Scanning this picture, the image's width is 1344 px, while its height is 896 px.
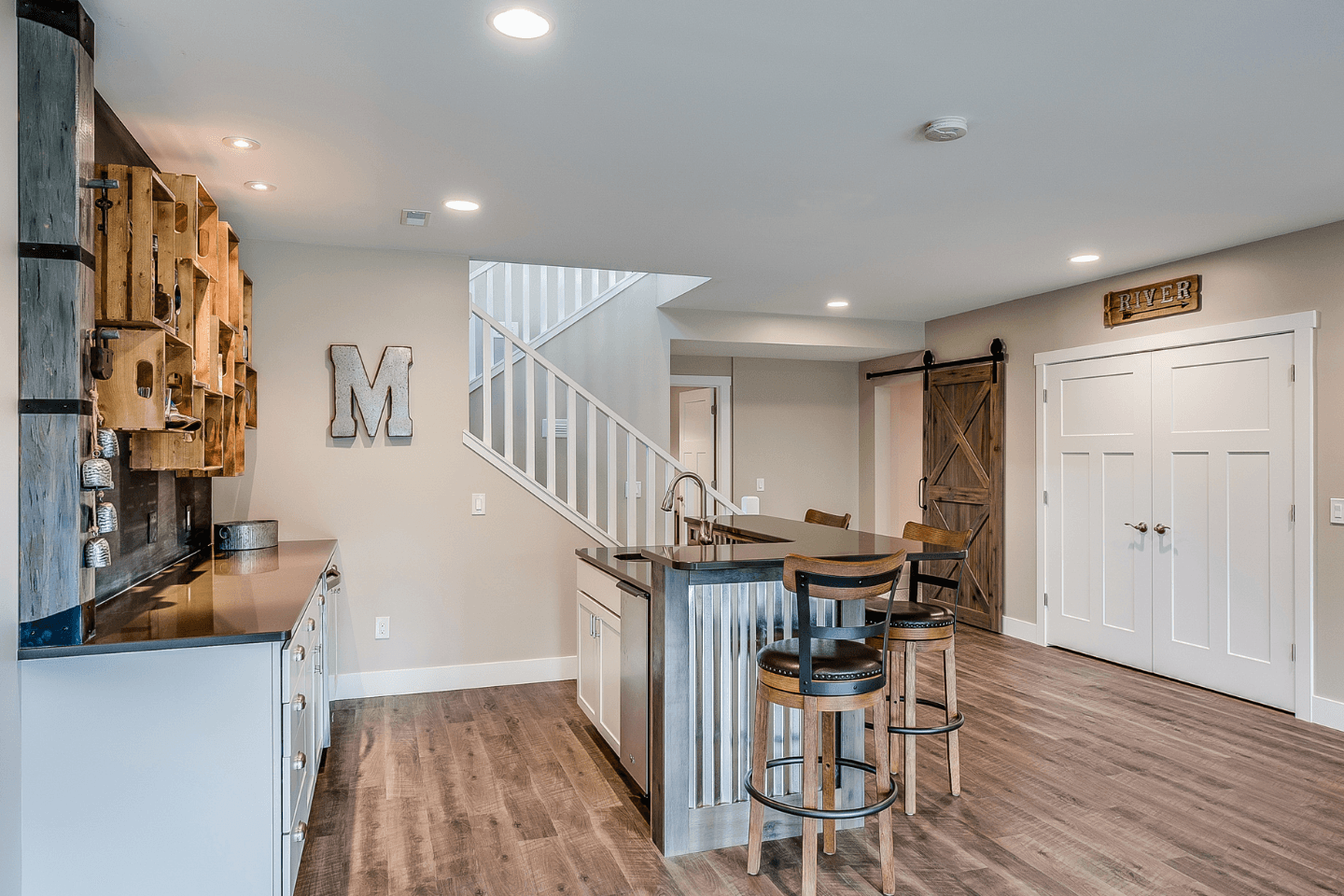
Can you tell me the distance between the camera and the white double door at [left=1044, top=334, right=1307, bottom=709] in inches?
170

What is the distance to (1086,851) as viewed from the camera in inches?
109

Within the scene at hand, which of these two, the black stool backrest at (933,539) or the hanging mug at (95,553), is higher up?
the hanging mug at (95,553)

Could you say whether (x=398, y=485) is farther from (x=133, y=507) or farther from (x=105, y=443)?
(x=105, y=443)

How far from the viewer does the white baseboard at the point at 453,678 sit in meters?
4.50

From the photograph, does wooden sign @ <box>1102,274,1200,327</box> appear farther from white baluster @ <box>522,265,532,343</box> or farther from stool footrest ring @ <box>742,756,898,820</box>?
white baluster @ <box>522,265,532,343</box>

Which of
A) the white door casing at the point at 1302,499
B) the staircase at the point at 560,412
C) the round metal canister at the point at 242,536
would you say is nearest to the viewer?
the round metal canister at the point at 242,536

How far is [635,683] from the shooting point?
309 cm

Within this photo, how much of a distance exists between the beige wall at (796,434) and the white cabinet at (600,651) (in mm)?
4029

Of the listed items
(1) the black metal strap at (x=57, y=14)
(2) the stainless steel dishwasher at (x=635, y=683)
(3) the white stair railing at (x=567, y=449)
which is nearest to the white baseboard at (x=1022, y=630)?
(3) the white stair railing at (x=567, y=449)

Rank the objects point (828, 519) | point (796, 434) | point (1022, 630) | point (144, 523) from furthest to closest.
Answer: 1. point (796, 434)
2. point (1022, 630)
3. point (828, 519)
4. point (144, 523)

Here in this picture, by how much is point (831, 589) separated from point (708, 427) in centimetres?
549

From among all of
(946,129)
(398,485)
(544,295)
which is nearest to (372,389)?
(398,485)

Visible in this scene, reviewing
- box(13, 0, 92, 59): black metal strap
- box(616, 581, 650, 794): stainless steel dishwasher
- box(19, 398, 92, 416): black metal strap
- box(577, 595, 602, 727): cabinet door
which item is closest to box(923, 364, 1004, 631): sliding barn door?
box(577, 595, 602, 727): cabinet door

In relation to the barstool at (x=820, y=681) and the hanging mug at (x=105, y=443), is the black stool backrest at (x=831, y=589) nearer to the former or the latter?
the barstool at (x=820, y=681)
